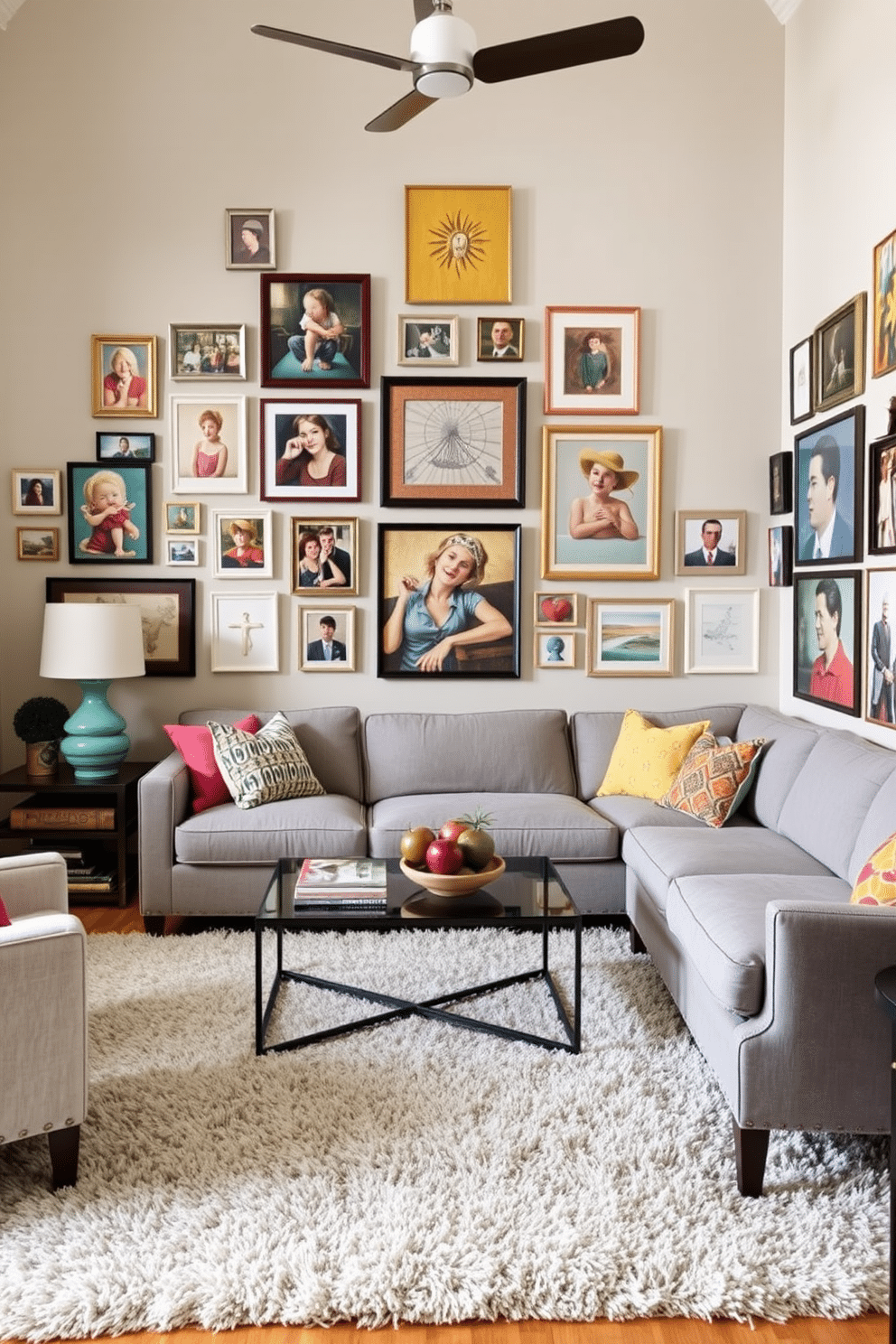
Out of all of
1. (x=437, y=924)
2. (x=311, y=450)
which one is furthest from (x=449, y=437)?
(x=437, y=924)

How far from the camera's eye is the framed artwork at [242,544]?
4730 mm

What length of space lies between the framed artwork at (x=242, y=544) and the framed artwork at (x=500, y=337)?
1294 millimetres

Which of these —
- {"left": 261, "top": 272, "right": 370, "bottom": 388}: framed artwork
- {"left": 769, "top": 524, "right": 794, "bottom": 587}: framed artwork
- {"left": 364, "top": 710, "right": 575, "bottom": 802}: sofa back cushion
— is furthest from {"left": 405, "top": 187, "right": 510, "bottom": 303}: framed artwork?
{"left": 364, "top": 710, "right": 575, "bottom": 802}: sofa back cushion

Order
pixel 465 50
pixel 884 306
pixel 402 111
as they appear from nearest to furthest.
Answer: pixel 465 50 < pixel 402 111 < pixel 884 306

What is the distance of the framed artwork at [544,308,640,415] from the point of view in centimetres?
471

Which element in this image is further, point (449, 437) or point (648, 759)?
point (449, 437)

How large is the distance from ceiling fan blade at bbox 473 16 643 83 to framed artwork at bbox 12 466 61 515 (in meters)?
2.79

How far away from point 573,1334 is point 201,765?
2.73 meters

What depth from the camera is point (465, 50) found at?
273 centimetres

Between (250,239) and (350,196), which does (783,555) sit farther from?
(250,239)

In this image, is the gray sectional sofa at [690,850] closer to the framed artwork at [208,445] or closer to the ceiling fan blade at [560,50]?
the framed artwork at [208,445]

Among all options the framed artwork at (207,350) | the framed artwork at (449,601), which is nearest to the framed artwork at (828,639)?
the framed artwork at (449,601)

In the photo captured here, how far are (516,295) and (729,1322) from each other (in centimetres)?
415

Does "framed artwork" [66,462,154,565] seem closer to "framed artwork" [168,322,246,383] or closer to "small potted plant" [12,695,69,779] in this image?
"framed artwork" [168,322,246,383]
